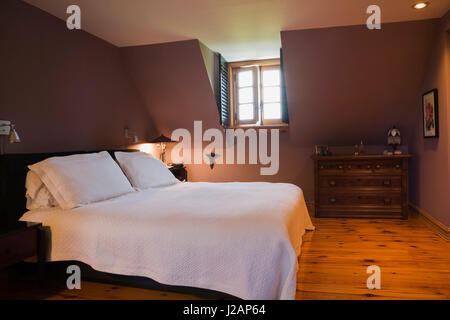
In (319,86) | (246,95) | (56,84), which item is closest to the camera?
(56,84)

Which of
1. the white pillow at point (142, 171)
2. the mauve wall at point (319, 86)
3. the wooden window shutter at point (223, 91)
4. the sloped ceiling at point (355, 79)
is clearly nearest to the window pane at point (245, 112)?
the wooden window shutter at point (223, 91)

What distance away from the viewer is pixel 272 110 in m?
4.88

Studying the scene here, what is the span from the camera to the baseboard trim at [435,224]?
325 centimetres

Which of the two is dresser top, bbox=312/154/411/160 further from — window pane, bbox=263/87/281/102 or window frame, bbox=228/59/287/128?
window pane, bbox=263/87/281/102

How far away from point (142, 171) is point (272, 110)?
2350 millimetres

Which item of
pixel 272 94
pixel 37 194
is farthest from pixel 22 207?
pixel 272 94

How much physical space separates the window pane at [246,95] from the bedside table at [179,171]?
1364mm

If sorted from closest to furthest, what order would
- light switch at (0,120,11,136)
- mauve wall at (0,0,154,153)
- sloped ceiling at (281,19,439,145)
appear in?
1. light switch at (0,120,11,136)
2. mauve wall at (0,0,154,153)
3. sloped ceiling at (281,19,439,145)

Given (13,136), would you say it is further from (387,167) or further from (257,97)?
(387,167)

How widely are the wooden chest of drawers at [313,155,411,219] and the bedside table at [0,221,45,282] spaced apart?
3.31 m

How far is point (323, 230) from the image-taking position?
3.73 metres

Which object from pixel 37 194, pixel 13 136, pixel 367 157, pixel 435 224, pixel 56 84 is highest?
pixel 56 84

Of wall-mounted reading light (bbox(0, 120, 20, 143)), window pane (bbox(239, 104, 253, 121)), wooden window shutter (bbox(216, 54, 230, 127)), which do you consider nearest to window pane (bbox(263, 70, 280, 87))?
window pane (bbox(239, 104, 253, 121))

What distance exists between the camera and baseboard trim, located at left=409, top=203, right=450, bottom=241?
10.7ft
